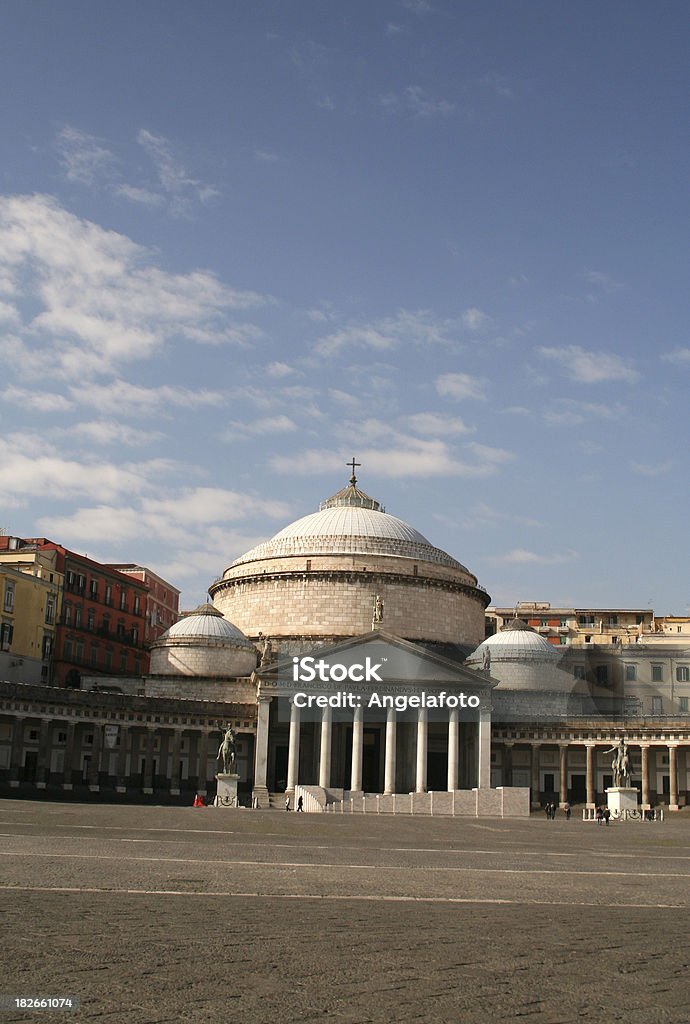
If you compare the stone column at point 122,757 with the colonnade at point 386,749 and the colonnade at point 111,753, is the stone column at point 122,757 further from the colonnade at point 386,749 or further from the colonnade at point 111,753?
the colonnade at point 386,749

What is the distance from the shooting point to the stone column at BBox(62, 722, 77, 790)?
79.6 meters

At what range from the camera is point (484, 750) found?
83562 millimetres

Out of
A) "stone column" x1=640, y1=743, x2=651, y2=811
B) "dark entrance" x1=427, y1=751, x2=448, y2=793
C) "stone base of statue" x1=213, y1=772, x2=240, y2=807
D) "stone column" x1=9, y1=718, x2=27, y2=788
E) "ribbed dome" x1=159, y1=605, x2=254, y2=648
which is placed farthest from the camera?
"ribbed dome" x1=159, y1=605, x2=254, y2=648

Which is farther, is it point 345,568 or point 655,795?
point 345,568

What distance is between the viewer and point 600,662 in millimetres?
102938

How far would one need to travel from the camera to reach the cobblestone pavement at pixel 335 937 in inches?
352

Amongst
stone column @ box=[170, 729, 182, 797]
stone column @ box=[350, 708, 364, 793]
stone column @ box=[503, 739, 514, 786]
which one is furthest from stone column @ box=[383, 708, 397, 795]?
stone column @ box=[170, 729, 182, 797]

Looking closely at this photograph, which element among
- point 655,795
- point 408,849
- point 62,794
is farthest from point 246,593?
point 408,849

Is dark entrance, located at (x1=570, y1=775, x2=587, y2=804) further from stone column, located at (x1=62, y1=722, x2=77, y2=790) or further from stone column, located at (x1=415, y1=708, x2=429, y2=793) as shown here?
stone column, located at (x1=62, y1=722, x2=77, y2=790)

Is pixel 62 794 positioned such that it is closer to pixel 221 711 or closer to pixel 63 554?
pixel 221 711

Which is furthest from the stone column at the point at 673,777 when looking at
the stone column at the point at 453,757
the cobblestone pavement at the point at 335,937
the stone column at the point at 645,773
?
the cobblestone pavement at the point at 335,937

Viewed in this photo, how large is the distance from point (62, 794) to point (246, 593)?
102 feet

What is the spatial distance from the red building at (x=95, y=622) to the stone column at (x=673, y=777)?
43399 mm

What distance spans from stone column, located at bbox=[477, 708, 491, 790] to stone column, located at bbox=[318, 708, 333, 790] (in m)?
10.7
